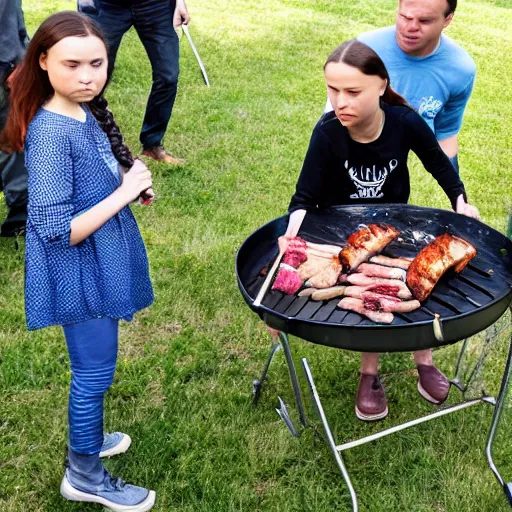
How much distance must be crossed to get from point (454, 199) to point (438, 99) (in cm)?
77

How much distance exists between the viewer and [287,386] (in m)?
3.69

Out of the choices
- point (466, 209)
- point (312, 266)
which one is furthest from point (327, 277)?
point (466, 209)

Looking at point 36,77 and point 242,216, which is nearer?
point 36,77

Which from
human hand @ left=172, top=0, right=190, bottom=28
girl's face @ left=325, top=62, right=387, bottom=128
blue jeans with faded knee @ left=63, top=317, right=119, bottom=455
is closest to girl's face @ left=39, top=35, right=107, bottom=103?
blue jeans with faded knee @ left=63, top=317, right=119, bottom=455

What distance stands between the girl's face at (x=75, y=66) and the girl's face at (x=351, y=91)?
2.96 feet

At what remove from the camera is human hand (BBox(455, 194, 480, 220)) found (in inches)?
120

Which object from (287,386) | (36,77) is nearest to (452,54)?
(287,386)

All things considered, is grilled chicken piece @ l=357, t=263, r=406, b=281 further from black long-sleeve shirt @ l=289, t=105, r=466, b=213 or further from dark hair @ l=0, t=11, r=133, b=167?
dark hair @ l=0, t=11, r=133, b=167

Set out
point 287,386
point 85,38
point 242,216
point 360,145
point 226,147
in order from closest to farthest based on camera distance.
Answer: point 85,38
point 360,145
point 287,386
point 242,216
point 226,147

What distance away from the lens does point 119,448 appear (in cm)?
321

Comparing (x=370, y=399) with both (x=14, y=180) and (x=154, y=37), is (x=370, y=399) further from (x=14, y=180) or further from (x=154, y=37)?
(x=154, y=37)

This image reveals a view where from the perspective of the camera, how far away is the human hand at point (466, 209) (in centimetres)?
304

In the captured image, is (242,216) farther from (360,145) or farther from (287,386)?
(360,145)

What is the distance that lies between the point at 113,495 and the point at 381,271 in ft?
4.48
